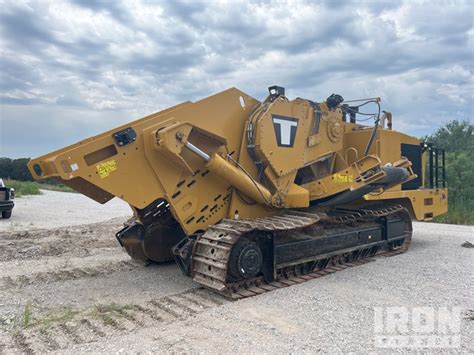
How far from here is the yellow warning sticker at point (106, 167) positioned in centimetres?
519

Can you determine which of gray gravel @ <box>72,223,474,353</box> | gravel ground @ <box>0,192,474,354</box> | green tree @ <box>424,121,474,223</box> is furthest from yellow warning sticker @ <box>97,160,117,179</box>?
green tree @ <box>424,121,474,223</box>

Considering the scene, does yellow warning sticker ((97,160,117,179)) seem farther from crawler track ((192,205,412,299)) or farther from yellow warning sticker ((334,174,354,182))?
yellow warning sticker ((334,174,354,182))

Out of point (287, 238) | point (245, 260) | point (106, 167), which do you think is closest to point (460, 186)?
point (287, 238)

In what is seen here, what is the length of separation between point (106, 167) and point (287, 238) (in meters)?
2.83

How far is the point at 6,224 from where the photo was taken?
1295 centimetres

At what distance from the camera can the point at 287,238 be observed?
6.36 meters

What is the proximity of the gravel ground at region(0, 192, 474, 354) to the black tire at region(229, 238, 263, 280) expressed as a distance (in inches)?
14.0

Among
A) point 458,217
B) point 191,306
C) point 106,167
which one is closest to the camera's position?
point 191,306

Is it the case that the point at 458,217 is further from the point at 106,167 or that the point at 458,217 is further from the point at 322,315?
the point at 106,167

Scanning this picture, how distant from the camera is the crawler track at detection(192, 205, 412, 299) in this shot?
5.44 meters

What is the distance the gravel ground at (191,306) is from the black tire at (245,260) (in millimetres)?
356

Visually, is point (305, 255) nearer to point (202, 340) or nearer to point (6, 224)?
point (202, 340)

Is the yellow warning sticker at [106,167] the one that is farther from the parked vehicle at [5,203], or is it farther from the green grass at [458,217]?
the green grass at [458,217]

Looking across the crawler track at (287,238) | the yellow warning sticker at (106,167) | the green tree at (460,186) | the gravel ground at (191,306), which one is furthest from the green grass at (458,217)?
the yellow warning sticker at (106,167)
